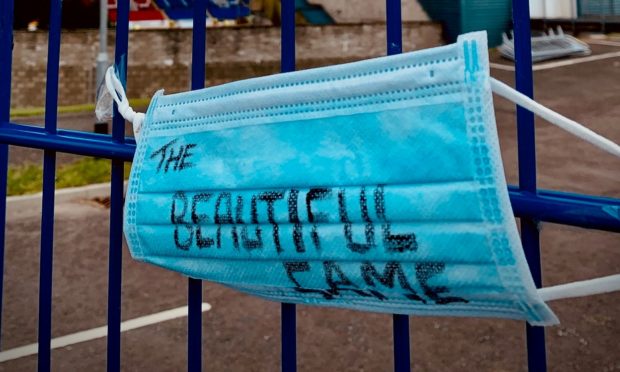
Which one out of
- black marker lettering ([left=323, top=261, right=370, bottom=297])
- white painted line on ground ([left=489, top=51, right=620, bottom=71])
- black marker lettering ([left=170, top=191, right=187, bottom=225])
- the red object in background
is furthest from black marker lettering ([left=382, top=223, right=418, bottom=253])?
the red object in background

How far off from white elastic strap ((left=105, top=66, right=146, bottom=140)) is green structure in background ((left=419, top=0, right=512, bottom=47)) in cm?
1197

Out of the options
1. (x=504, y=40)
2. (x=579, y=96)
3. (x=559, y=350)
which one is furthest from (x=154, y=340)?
(x=504, y=40)

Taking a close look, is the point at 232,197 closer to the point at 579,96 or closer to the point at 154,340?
the point at 154,340

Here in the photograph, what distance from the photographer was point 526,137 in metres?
1.01

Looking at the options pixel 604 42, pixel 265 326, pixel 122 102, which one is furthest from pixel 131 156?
pixel 604 42

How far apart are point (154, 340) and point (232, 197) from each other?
2409 millimetres

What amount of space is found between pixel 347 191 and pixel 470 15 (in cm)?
1287

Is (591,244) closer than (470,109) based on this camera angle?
No

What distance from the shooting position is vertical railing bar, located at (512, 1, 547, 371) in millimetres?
1003

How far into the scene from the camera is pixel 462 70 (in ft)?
3.01

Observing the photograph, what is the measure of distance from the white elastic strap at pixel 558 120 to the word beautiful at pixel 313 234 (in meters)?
0.25

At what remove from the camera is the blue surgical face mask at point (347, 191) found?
907 millimetres

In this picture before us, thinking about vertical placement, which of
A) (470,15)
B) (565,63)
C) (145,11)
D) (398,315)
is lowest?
(398,315)

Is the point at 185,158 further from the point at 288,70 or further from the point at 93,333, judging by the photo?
the point at 93,333
